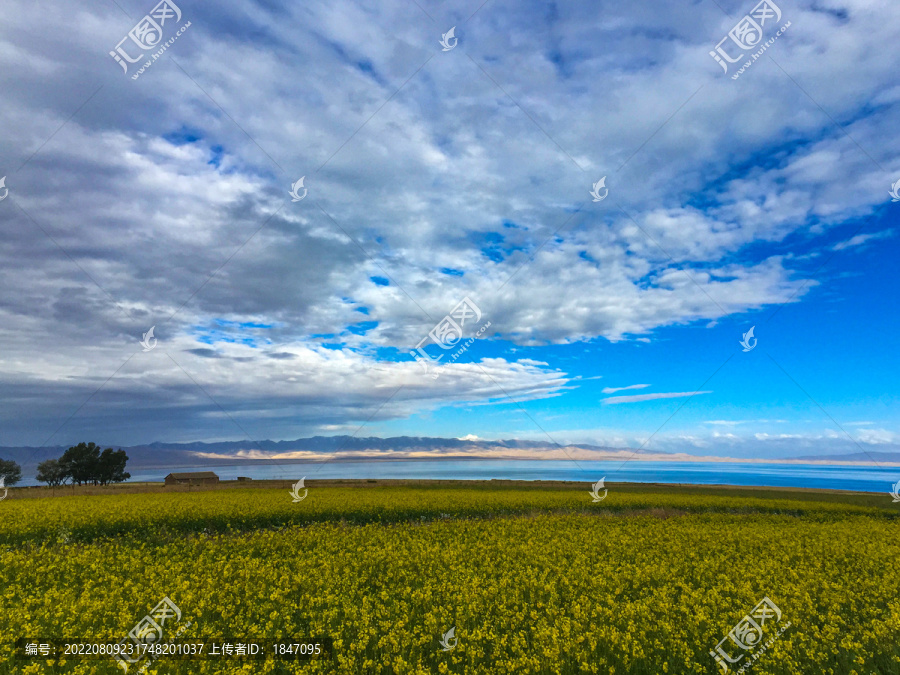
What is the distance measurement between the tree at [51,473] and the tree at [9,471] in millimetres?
4483

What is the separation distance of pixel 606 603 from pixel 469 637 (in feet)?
13.9

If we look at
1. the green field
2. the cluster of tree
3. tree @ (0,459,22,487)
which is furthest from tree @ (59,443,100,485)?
the green field

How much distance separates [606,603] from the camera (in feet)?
34.2

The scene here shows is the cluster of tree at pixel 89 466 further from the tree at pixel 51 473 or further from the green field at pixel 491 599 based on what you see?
the green field at pixel 491 599

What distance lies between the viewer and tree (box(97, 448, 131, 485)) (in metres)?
104

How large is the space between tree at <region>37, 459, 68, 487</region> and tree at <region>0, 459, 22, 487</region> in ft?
14.7

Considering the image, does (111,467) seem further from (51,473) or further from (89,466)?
(51,473)

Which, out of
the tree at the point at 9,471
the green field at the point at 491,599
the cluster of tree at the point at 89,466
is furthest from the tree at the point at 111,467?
the green field at the point at 491,599

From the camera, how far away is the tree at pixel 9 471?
11062 centimetres

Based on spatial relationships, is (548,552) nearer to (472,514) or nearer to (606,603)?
(606,603)

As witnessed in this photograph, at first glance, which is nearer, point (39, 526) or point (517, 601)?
point (517, 601)

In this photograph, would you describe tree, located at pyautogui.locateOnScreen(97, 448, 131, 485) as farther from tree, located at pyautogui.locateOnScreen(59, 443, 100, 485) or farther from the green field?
the green field

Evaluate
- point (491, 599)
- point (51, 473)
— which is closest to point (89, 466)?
point (51, 473)

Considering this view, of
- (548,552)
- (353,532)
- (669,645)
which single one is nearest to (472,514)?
(353,532)
